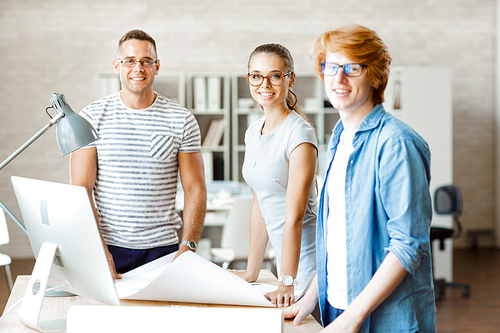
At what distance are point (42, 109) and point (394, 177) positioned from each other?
5.52 meters

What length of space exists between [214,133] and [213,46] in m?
1.15

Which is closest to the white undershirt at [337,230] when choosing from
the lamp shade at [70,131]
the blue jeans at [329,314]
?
the blue jeans at [329,314]

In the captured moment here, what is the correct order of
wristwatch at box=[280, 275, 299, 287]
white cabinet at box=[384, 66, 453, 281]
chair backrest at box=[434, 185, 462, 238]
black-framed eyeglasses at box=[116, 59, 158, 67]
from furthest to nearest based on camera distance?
white cabinet at box=[384, 66, 453, 281], chair backrest at box=[434, 185, 462, 238], black-framed eyeglasses at box=[116, 59, 158, 67], wristwatch at box=[280, 275, 299, 287]

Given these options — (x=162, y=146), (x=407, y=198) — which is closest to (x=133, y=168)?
(x=162, y=146)

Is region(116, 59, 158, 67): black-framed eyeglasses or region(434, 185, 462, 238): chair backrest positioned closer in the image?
region(116, 59, 158, 67): black-framed eyeglasses

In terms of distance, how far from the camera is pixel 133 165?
6.27ft

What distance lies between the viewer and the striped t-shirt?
1.90 metres

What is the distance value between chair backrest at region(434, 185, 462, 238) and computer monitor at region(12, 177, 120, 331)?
4.04 meters

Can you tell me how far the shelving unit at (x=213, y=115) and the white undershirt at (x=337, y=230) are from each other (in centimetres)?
431

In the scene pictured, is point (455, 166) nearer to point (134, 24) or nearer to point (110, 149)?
point (134, 24)

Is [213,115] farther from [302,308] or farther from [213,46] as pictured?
[302,308]

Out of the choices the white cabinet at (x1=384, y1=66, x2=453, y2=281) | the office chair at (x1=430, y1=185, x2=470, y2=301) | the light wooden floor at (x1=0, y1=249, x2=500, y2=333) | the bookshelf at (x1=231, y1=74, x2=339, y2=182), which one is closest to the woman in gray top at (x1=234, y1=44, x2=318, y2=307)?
the light wooden floor at (x1=0, y1=249, x2=500, y2=333)

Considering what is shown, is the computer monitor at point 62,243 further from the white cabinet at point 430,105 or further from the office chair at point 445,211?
the white cabinet at point 430,105

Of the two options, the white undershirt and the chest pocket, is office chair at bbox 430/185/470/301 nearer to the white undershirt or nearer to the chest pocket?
the chest pocket
